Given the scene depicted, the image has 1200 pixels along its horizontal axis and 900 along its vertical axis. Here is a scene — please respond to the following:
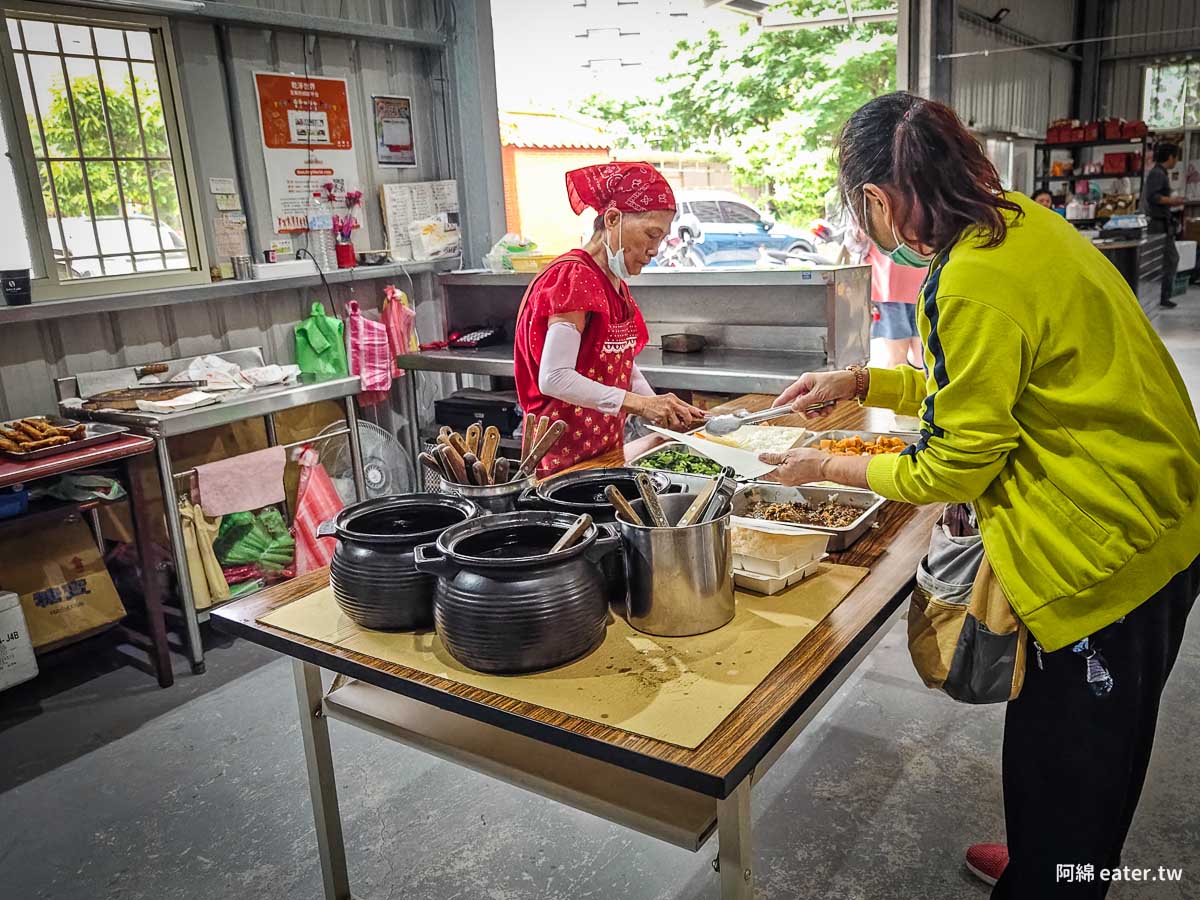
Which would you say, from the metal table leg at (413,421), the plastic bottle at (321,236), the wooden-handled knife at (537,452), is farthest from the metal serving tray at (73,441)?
the wooden-handled knife at (537,452)

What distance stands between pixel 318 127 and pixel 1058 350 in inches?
166

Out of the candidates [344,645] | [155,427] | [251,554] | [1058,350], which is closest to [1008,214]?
[1058,350]

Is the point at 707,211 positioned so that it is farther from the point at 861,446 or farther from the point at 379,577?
the point at 379,577

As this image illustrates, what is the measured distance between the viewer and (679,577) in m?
1.44

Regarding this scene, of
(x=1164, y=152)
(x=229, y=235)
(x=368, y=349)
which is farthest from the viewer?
(x=1164, y=152)

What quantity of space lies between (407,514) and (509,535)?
28 centimetres

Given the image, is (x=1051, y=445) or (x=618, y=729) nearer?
(x=618, y=729)

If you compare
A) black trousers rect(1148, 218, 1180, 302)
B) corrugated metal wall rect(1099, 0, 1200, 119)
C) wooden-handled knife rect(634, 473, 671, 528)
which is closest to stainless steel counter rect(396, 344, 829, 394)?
wooden-handled knife rect(634, 473, 671, 528)

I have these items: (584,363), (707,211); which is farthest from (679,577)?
(707,211)

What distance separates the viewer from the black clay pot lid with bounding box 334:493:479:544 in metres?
1.64

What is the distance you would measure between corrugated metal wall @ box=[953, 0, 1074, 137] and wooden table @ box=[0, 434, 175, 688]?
9.60 m

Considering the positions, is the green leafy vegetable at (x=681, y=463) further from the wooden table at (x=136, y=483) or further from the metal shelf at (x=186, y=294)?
the metal shelf at (x=186, y=294)

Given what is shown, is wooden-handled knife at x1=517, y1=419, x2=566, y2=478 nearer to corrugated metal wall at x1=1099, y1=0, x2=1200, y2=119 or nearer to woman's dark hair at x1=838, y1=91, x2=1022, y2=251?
woman's dark hair at x1=838, y1=91, x2=1022, y2=251

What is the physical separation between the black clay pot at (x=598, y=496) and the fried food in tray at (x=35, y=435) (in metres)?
2.16
